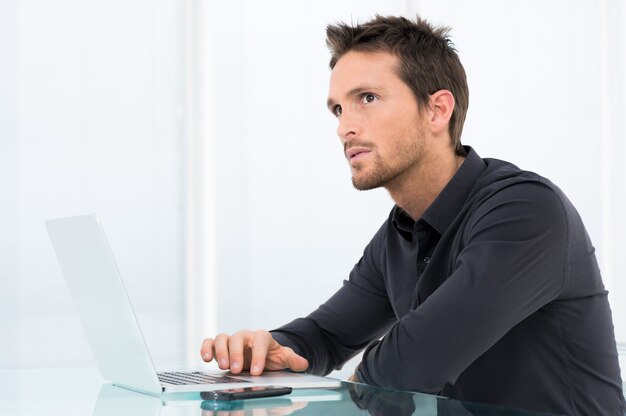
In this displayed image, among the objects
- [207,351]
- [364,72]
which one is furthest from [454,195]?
[207,351]

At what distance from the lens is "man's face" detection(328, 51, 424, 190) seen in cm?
179

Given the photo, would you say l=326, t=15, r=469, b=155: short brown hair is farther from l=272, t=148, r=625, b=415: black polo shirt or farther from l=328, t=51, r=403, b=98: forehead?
l=272, t=148, r=625, b=415: black polo shirt

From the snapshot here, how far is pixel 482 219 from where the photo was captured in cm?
150

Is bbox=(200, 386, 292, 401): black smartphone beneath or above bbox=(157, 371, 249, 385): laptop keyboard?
above

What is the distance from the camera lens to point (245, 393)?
119 cm

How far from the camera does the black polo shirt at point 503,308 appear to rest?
138 centimetres

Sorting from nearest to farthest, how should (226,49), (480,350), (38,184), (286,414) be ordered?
1. (286,414)
2. (480,350)
3. (38,184)
4. (226,49)

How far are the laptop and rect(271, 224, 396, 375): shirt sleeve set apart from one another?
32 cm

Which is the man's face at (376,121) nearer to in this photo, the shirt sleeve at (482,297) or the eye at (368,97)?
the eye at (368,97)

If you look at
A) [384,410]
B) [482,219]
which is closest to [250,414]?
[384,410]

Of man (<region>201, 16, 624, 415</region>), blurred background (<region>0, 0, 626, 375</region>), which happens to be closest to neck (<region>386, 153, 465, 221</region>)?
man (<region>201, 16, 624, 415</region>)

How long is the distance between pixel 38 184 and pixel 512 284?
2.84 meters

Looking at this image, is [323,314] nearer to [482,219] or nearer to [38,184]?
[482,219]

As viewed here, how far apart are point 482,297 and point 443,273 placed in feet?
0.87
